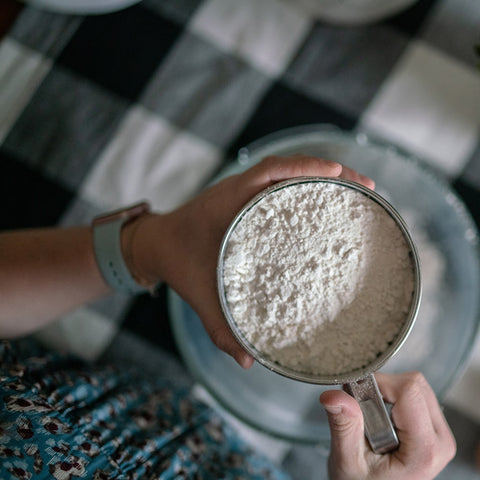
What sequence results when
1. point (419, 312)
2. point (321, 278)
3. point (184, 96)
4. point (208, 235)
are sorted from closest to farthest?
point (321, 278) < point (208, 235) < point (419, 312) < point (184, 96)

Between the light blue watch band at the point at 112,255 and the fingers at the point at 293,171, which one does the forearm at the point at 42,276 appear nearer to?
the light blue watch band at the point at 112,255

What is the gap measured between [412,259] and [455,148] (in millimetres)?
448

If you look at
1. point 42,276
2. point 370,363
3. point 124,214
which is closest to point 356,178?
point 370,363

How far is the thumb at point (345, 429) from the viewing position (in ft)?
1.36

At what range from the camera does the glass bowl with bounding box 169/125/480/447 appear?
0.67m

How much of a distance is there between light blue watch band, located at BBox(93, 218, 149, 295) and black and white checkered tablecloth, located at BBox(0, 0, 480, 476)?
166 mm

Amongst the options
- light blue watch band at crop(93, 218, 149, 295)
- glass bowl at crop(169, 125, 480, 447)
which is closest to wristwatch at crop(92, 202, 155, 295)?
light blue watch band at crop(93, 218, 149, 295)

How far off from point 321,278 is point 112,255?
12.0 inches

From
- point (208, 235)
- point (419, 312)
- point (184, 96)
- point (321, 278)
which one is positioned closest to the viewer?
point (321, 278)

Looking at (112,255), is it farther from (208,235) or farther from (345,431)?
(345,431)

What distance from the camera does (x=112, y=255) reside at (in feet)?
1.96

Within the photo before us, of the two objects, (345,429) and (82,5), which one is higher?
(82,5)

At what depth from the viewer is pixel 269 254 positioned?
403mm

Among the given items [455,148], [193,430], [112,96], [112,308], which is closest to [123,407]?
[193,430]
